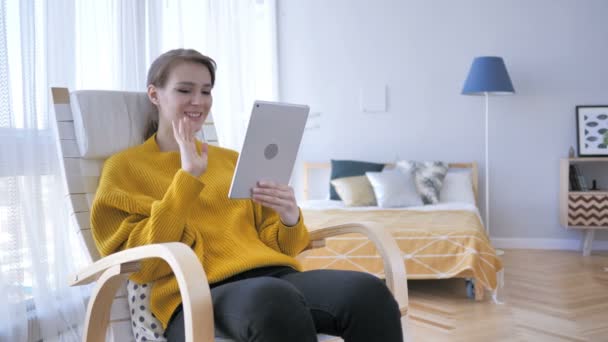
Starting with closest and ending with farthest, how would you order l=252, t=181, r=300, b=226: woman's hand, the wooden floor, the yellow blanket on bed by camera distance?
l=252, t=181, r=300, b=226: woman's hand < the wooden floor < the yellow blanket on bed

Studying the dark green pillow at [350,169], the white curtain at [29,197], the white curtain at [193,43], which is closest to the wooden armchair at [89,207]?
the white curtain at [29,197]

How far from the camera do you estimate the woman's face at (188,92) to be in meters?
1.75

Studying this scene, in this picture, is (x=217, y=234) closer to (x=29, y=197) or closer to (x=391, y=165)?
(x=29, y=197)

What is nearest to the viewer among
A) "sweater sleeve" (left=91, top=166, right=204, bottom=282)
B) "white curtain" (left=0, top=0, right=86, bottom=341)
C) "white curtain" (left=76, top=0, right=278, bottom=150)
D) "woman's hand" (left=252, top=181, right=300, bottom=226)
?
"sweater sleeve" (left=91, top=166, right=204, bottom=282)

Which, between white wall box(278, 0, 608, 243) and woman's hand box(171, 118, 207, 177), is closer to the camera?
woman's hand box(171, 118, 207, 177)

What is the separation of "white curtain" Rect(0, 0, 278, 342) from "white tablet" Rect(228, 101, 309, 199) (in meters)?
0.53

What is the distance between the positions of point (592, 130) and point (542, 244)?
2.96 ft

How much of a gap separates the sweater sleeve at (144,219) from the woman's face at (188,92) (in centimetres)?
26

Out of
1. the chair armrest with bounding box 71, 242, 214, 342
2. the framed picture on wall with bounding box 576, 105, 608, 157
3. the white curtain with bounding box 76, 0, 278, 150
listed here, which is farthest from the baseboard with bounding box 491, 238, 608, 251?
the chair armrest with bounding box 71, 242, 214, 342

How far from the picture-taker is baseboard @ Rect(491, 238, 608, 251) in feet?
15.3

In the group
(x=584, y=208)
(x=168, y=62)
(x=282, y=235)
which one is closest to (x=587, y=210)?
(x=584, y=208)

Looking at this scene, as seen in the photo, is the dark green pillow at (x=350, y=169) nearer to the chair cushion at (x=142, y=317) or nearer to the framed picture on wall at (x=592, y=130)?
the framed picture on wall at (x=592, y=130)

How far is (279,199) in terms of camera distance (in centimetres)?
166

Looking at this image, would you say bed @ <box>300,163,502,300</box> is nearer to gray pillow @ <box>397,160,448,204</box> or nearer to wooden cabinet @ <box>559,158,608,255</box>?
gray pillow @ <box>397,160,448,204</box>
